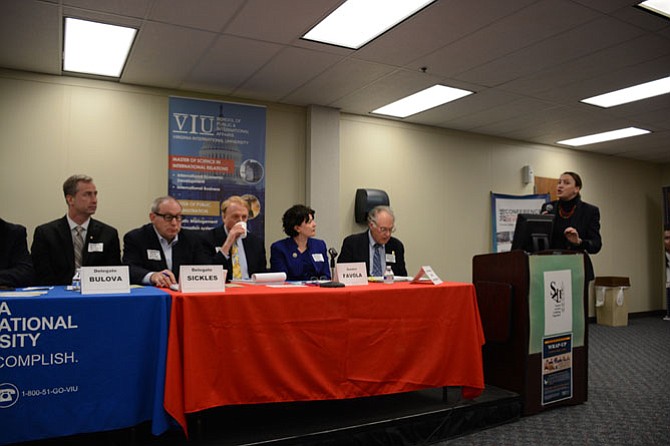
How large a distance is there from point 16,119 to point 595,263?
815cm

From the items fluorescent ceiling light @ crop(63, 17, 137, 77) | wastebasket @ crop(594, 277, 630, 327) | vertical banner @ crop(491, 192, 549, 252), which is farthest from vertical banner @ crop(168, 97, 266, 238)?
wastebasket @ crop(594, 277, 630, 327)

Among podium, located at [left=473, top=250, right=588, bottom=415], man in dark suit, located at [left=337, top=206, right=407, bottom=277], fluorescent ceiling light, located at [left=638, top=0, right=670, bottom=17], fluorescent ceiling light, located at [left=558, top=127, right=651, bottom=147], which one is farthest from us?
fluorescent ceiling light, located at [left=558, top=127, right=651, bottom=147]

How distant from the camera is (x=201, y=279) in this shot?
233cm

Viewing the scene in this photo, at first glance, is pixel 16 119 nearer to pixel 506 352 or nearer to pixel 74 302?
pixel 74 302

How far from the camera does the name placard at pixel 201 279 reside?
2285 millimetres

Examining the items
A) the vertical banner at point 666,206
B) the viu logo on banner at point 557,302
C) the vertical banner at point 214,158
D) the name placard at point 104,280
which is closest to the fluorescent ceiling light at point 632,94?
the viu logo on banner at point 557,302

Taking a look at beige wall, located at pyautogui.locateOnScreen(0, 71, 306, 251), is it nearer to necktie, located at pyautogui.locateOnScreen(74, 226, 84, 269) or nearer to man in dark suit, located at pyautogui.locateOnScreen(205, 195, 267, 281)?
necktie, located at pyautogui.locateOnScreen(74, 226, 84, 269)

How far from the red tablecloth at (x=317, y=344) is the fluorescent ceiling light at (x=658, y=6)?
2.20m

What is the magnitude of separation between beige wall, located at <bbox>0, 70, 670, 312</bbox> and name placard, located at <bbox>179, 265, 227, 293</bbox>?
287cm

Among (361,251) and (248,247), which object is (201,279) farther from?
(361,251)

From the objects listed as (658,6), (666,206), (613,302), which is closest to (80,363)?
(658,6)

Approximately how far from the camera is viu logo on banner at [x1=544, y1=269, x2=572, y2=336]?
10.4 feet

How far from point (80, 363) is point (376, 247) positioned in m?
2.41

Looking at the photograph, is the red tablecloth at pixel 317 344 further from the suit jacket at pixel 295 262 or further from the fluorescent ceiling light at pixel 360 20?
the fluorescent ceiling light at pixel 360 20
